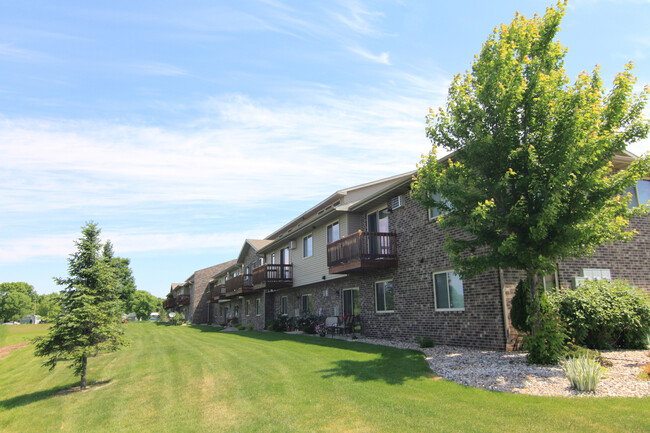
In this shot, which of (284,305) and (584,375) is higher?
(284,305)

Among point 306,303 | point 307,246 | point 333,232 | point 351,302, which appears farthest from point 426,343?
point 306,303

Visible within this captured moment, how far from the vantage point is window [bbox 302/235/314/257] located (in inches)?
938

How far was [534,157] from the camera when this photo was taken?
28.5 ft

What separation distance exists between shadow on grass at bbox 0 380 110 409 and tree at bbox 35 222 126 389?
49 centimetres

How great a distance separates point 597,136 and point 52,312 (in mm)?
13165

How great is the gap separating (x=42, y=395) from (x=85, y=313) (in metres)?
2.52

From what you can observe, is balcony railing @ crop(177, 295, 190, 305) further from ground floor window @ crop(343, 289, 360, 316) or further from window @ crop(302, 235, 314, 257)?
ground floor window @ crop(343, 289, 360, 316)

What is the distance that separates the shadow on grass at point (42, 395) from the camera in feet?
32.2

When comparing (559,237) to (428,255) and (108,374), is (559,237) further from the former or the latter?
(108,374)

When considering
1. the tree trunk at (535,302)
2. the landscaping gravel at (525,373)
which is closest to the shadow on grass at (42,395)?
the landscaping gravel at (525,373)

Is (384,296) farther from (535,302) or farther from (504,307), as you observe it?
(535,302)

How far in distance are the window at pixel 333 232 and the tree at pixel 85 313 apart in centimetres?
1168

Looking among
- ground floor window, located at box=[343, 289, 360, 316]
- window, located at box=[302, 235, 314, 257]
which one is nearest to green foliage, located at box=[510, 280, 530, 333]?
ground floor window, located at box=[343, 289, 360, 316]

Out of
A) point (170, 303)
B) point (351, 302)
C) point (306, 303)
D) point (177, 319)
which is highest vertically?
point (351, 302)
